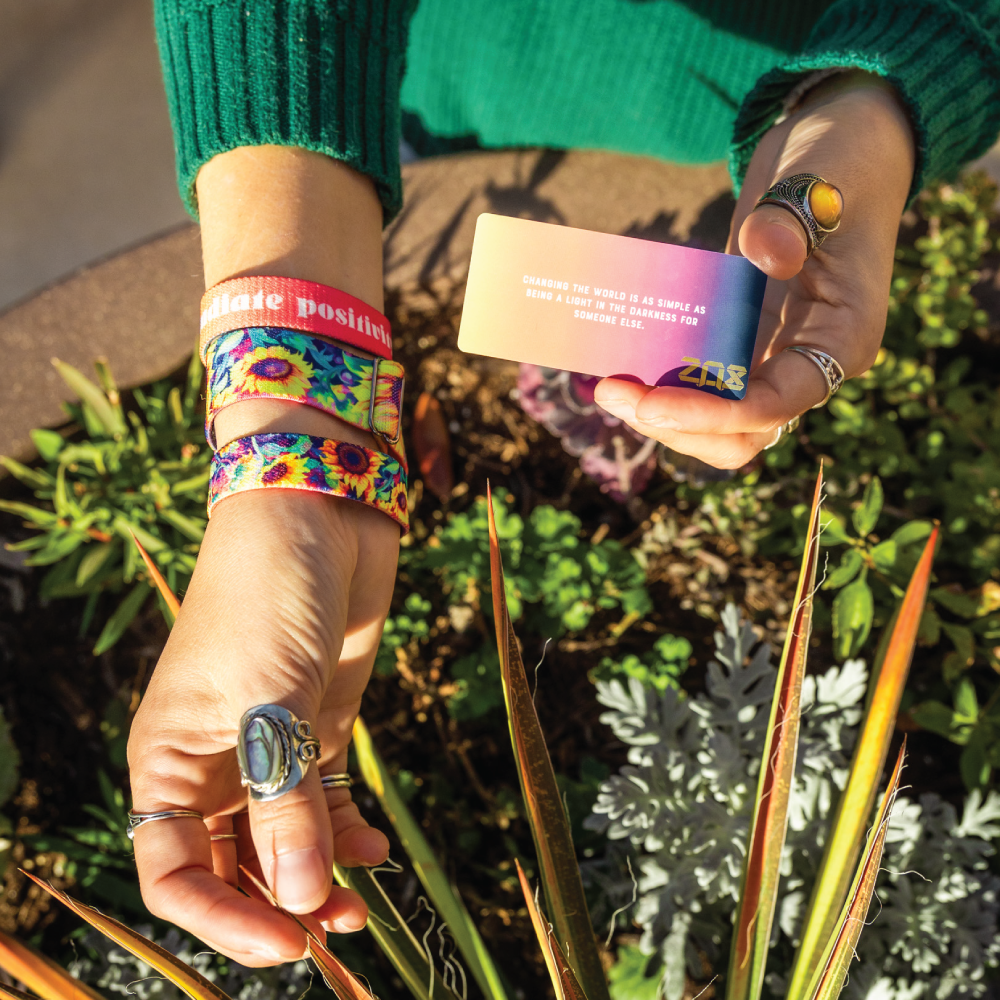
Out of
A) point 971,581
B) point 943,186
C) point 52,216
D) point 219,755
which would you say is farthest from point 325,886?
point 52,216

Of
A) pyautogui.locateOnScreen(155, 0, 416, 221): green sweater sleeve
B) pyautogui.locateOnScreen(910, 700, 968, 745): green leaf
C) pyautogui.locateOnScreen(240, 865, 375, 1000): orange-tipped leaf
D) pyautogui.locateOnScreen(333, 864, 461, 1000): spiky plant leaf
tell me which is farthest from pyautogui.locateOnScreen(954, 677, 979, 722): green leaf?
pyautogui.locateOnScreen(155, 0, 416, 221): green sweater sleeve

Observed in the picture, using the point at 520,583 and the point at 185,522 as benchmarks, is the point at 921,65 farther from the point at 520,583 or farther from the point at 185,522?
the point at 185,522

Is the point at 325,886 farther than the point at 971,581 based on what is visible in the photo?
No

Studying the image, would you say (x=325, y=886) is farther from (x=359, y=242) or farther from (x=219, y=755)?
(x=359, y=242)

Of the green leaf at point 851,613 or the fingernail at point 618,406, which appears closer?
the fingernail at point 618,406

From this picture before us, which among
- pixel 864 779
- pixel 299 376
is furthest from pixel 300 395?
pixel 864 779

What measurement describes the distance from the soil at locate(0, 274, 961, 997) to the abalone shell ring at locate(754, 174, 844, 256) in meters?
0.83

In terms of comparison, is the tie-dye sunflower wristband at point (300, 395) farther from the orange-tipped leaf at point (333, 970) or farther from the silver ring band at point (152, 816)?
the orange-tipped leaf at point (333, 970)

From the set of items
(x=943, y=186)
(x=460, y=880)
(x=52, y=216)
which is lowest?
(x=460, y=880)

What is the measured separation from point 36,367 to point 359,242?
96cm

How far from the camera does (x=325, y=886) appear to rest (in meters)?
0.81

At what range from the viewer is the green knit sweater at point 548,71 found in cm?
111

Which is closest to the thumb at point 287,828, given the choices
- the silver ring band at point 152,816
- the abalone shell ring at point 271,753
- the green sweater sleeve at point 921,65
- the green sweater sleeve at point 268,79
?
the abalone shell ring at point 271,753

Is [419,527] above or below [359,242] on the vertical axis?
below
